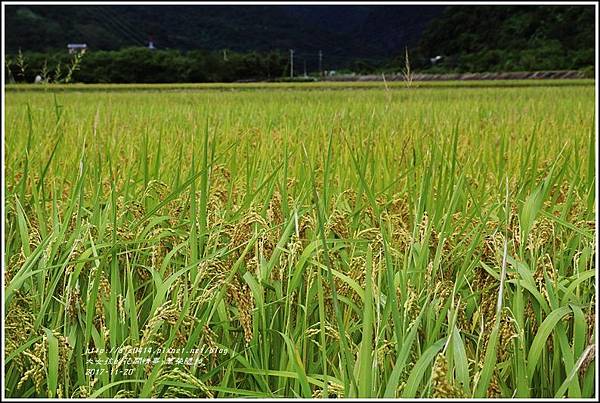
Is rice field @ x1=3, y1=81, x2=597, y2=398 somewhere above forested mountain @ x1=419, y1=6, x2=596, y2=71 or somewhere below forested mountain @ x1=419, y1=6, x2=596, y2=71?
below

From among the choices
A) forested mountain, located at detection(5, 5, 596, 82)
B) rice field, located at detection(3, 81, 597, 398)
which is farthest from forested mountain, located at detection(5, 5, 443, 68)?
rice field, located at detection(3, 81, 597, 398)

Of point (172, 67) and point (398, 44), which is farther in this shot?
point (172, 67)

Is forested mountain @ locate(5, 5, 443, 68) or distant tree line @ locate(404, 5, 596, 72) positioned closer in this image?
distant tree line @ locate(404, 5, 596, 72)

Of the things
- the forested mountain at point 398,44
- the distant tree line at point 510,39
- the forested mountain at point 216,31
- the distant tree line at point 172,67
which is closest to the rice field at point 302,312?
the forested mountain at point 398,44

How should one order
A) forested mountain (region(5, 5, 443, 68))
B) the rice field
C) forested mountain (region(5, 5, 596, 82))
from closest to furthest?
the rice field, forested mountain (region(5, 5, 596, 82)), forested mountain (region(5, 5, 443, 68))

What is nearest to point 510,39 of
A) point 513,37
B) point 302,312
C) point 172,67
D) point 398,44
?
point 513,37

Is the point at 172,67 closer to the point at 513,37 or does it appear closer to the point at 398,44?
the point at 398,44

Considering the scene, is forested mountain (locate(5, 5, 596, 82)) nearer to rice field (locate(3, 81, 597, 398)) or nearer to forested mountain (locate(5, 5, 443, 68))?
forested mountain (locate(5, 5, 443, 68))

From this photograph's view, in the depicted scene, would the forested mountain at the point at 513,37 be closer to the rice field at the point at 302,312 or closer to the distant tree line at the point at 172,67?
the distant tree line at the point at 172,67

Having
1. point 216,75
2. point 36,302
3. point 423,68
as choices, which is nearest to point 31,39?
point 216,75

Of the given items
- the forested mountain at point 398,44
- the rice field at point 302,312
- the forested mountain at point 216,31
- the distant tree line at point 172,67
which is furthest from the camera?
the forested mountain at point 216,31

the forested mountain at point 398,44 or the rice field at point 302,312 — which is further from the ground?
the forested mountain at point 398,44

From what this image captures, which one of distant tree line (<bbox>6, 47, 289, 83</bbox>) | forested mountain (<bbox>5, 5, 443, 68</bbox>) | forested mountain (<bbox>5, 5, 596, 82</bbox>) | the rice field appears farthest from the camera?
forested mountain (<bbox>5, 5, 443, 68</bbox>)

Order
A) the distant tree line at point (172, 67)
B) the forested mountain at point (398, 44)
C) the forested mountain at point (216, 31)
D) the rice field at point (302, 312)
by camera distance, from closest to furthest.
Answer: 1. the rice field at point (302, 312)
2. the forested mountain at point (398, 44)
3. the distant tree line at point (172, 67)
4. the forested mountain at point (216, 31)
